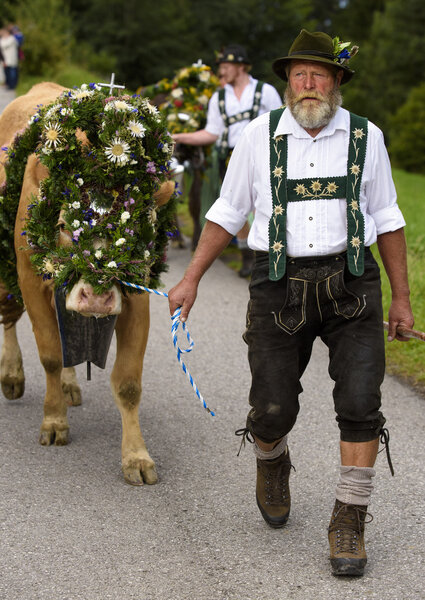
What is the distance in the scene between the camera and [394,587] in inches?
145

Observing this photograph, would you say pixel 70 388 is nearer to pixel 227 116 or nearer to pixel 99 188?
pixel 99 188

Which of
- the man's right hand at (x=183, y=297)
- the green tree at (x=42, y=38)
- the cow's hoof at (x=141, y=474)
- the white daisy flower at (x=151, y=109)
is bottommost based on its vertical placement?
the green tree at (x=42, y=38)

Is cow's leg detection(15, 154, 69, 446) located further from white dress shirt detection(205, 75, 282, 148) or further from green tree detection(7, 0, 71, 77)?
green tree detection(7, 0, 71, 77)

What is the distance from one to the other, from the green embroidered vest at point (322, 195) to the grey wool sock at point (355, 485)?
31.4 inches

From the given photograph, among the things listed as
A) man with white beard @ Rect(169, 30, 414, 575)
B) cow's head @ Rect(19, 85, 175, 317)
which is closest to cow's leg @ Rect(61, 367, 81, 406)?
cow's head @ Rect(19, 85, 175, 317)

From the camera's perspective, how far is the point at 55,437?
17.6 feet

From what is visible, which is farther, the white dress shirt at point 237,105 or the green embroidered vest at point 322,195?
the white dress shirt at point 237,105

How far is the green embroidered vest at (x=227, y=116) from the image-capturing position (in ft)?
30.2

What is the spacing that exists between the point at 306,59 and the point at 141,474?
2202 mm

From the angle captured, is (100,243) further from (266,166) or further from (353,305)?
(353,305)

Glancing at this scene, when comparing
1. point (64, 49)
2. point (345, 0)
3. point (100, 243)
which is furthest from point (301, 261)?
point (345, 0)

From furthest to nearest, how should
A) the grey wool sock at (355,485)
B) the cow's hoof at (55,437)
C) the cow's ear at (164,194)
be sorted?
1. the cow's hoof at (55,437)
2. the cow's ear at (164,194)
3. the grey wool sock at (355,485)

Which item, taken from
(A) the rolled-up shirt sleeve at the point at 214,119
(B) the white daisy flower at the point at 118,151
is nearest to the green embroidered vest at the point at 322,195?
(B) the white daisy flower at the point at 118,151

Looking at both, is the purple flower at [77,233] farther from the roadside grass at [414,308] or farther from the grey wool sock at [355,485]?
the roadside grass at [414,308]
